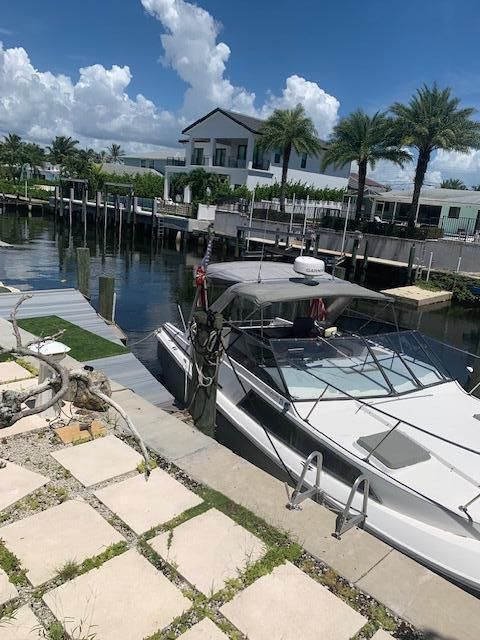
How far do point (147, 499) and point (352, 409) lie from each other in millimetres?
3040

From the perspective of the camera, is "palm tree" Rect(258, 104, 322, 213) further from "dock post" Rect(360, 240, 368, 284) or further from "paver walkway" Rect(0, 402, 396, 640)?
"paver walkway" Rect(0, 402, 396, 640)

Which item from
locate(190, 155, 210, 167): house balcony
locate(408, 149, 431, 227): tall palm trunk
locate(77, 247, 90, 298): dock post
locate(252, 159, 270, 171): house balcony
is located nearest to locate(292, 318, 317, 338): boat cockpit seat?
locate(77, 247, 90, 298): dock post

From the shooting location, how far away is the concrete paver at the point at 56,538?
3.20m

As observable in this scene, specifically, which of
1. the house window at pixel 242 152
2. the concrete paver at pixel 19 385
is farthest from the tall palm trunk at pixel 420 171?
the concrete paver at pixel 19 385

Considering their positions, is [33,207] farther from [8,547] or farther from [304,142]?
[8,547]

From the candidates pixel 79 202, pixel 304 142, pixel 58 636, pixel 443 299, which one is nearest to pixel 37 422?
pixel 58 636

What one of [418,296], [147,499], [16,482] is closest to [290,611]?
[147,499]

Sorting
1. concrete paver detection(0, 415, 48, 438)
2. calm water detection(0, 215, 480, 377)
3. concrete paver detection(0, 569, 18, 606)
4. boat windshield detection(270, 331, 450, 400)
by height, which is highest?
boat windshield detection(270, 331, 450, 400)

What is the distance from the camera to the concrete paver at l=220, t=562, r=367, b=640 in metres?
2.83

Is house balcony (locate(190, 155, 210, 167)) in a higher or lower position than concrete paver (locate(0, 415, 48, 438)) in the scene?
higher

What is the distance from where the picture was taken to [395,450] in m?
5.13

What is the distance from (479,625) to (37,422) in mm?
4383

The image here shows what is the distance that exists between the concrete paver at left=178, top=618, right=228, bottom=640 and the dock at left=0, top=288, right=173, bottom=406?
17.2ft

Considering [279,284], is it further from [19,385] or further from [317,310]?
[19,385]
